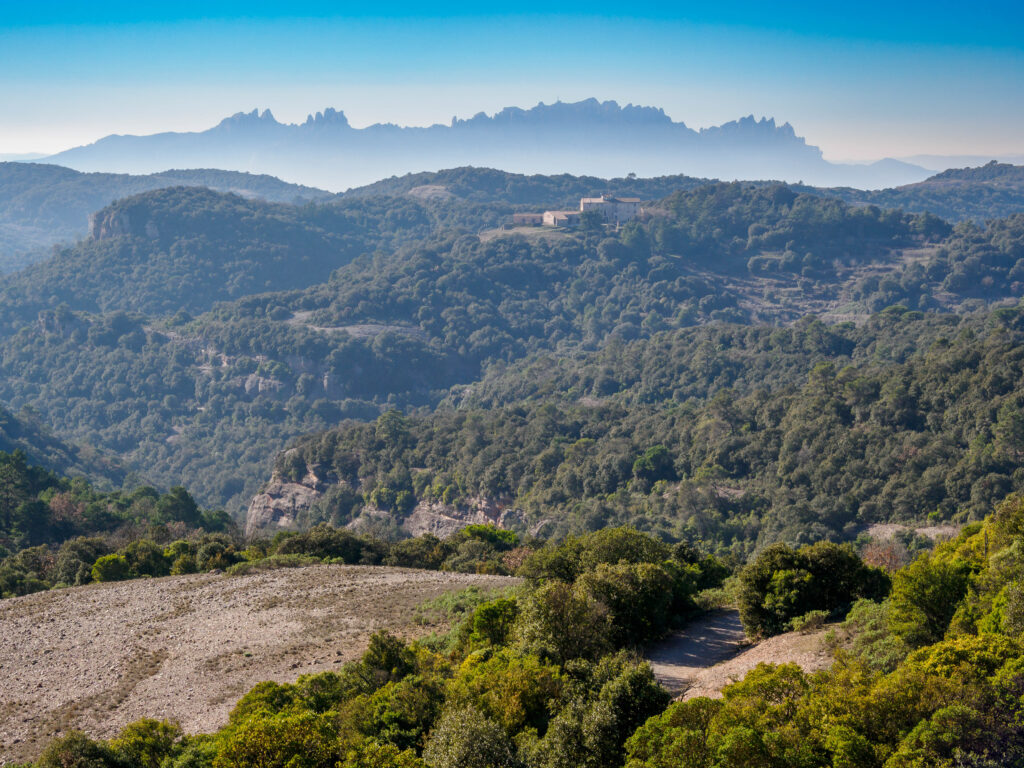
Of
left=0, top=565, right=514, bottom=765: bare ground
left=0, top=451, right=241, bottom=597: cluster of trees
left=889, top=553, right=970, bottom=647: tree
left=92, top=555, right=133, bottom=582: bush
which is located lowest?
left=0, top=451, right=241, bottom=597: cluster of trees

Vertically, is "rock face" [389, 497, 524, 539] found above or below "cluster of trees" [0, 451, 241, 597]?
below

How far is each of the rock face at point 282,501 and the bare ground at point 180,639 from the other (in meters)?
50.7

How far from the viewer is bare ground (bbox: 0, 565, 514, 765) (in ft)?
74.4

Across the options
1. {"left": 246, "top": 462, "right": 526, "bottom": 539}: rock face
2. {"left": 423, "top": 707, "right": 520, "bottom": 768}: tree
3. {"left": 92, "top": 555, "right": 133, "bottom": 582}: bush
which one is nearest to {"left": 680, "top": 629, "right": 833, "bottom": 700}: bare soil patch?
{"left": 423, "top": 707, "right": 520, "bottom": 768}: tree

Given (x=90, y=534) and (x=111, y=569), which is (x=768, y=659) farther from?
(x=90, y=534)

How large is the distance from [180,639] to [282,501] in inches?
2373

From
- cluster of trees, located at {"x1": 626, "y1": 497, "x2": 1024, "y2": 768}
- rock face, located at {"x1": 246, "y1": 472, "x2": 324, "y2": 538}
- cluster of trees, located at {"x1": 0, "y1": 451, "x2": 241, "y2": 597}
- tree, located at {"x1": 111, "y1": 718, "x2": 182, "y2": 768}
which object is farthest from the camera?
rock face, located at {"x1": 246, "y1": 472, "x2": 324, "y2": 538}

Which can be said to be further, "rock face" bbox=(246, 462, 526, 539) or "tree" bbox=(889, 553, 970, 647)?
"rock face" bbox=(246, 462, 526, 539)

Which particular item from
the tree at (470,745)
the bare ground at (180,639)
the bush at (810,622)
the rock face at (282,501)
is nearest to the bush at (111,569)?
the bare ground at (180,639)

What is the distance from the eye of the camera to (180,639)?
89.4ft

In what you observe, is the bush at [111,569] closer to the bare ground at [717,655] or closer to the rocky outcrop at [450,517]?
the bare ground at [717,655]

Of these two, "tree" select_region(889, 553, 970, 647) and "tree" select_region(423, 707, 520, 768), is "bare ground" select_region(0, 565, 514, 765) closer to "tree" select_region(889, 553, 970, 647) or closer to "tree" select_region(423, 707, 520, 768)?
"tree" select_region(423, 707, 520, 768)

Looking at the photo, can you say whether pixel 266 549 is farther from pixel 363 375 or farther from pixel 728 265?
pixel 728 265

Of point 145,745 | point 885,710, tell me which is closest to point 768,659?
point 885,710
